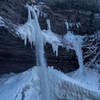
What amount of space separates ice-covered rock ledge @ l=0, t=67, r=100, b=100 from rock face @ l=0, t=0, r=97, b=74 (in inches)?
45.0

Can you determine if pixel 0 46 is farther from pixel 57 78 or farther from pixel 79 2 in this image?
pixel 79 2

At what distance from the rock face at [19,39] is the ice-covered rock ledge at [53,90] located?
3.75 ft

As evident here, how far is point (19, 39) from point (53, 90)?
202 cm

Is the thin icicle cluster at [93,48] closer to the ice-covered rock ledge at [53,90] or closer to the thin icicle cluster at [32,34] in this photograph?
the thin icicle cluster at [32,34]

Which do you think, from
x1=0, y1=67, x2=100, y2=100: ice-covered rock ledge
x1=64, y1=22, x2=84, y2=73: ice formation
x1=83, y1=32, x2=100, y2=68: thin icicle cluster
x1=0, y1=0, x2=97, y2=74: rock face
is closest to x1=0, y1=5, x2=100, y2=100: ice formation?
x1=0, y1=67, x2=100, y2=100: ice-covered rock ledge

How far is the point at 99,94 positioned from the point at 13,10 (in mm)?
3839

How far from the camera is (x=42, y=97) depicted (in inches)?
151

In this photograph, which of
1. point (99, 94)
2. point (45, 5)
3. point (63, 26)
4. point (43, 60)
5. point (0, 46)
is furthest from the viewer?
point (63, 26)

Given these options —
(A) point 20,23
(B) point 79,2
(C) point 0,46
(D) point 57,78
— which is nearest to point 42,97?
(D) point 57,78

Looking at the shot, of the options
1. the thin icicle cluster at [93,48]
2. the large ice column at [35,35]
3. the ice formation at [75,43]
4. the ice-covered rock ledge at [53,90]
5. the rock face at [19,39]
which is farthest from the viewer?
the thin icicle cluster at [93,48]

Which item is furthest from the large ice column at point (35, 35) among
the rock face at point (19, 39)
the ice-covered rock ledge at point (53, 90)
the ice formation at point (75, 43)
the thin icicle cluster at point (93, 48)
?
the thin icicle cluster at point (93, 48)

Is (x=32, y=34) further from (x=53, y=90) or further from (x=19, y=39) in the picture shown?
(x=53, y=90)

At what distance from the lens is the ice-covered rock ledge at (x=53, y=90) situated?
3506 mm

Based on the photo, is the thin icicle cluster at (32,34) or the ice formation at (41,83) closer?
the ice formation at (41,83)
